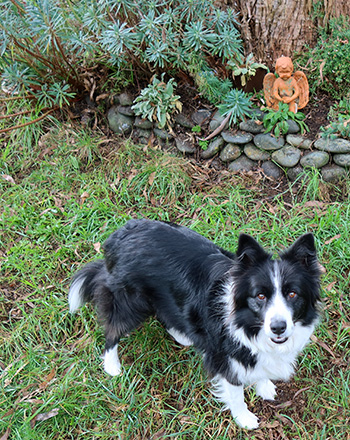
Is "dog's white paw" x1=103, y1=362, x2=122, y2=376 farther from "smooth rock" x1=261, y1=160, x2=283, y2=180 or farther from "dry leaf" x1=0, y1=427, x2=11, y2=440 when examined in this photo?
"smooth rock" x1=261, y1=160, x2=283, y2=180

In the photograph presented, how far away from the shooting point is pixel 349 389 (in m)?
2.81

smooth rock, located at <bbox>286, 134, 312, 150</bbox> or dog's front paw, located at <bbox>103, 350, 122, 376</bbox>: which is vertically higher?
smooth rock, located at <bbox>286, 134, 312, 150</bbox>

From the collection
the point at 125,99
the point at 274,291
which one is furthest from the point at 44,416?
the point at 125,99

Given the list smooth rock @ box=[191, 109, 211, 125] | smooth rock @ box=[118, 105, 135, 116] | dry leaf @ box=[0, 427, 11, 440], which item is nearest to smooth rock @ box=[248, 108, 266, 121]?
smooth rock @ box=[191, 109, 211, 125]

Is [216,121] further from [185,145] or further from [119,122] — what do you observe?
[119,122]

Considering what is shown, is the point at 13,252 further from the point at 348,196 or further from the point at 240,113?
the point at 348,196

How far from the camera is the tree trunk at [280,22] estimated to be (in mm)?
4016

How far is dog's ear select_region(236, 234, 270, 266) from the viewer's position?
2205mm

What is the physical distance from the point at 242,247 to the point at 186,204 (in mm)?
1816

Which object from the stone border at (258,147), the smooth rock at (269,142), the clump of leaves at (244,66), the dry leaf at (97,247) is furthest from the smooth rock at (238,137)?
the dry leaf at (97,247)

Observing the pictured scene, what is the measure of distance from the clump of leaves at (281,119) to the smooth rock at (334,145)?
21 centimetres

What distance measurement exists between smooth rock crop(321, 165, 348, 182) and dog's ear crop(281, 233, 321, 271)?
1.83 meters

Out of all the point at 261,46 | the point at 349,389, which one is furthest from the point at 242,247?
the point at 261,46

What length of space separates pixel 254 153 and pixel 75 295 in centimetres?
210
